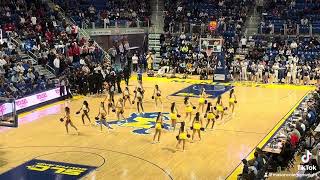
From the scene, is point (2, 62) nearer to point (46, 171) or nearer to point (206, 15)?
point (46, 171)

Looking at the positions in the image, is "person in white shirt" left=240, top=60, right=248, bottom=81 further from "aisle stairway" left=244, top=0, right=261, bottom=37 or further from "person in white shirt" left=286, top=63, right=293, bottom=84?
"aisle stairway" left=244, top=0, right=261, bottom=37

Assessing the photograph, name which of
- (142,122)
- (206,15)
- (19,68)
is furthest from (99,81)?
(206,15)

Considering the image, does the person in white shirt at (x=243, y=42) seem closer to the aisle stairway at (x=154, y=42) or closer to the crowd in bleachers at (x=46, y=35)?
the aisle stairway at (x=154, y=42)

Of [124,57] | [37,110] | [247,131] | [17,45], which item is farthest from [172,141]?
[124,57]

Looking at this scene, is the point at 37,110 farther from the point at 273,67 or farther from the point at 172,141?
the point at 273,67

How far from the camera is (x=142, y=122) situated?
896 inches

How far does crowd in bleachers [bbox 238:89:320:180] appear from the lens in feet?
42.3

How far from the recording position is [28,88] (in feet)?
84.7

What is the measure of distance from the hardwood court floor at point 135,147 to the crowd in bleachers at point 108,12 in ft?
46.4

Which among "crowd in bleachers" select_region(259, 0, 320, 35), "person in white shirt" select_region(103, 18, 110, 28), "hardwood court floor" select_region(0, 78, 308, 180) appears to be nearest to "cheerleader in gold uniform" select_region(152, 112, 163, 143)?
"hardwood court floor" select_region(0, 78, 308, 180)

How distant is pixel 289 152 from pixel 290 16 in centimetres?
2864

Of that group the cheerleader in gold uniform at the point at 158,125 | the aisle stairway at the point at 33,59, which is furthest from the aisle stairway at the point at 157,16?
the cheerleader in gold uniform at the point at 158,125

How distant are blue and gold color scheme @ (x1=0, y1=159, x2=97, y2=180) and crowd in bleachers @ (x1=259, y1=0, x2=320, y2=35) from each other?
90.1ft

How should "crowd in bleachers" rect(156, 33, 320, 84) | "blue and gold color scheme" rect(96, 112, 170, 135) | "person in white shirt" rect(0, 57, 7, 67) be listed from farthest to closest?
"crowd in bleachers" rect(156, 33, 320, 84) < "person in white shirt" rect(0, 57, 7, 67) < "blue and gold color scheme" rect(96, 112, 170, 135)
